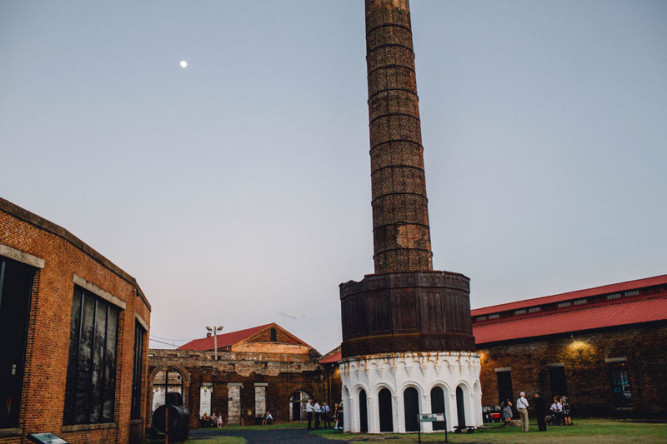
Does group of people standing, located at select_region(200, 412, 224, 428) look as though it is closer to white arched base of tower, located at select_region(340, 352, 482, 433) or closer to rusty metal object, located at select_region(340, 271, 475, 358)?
white arched base of tower, located at select_region(340, 352, 482, 433)

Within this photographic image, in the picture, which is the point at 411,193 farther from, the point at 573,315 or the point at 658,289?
the point at 658,289

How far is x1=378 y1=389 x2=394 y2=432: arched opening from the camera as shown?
19.8m

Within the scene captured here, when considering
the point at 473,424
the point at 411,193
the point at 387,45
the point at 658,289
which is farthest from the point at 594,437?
the point at 387,45

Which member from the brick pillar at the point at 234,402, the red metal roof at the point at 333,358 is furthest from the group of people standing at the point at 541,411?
the brick pillar at the point at 234,402

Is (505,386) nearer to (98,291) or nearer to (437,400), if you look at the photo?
(437,400)

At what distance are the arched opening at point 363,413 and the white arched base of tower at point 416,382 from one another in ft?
0.13

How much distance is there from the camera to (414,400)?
19688mm

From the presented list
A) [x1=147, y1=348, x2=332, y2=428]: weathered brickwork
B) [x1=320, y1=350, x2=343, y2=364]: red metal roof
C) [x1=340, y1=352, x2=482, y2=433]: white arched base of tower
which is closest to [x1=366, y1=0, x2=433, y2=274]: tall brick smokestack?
[x1=340, y1=352, x2=482, y2=433]: white arched base of tower

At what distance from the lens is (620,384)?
22.4 metres

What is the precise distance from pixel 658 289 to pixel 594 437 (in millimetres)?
14354

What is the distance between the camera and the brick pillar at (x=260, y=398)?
32728 millimetres

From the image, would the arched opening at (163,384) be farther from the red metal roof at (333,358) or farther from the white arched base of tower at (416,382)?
the white arched base of tower at (416,382)

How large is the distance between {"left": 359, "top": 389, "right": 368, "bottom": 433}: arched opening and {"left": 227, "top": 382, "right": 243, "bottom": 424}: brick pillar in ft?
42.1

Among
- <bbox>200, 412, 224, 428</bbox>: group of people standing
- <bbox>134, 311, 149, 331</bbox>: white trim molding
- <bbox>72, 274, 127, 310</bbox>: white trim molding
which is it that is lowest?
<bbox>200, 412, 224, 428</bbox>: group of people standing
